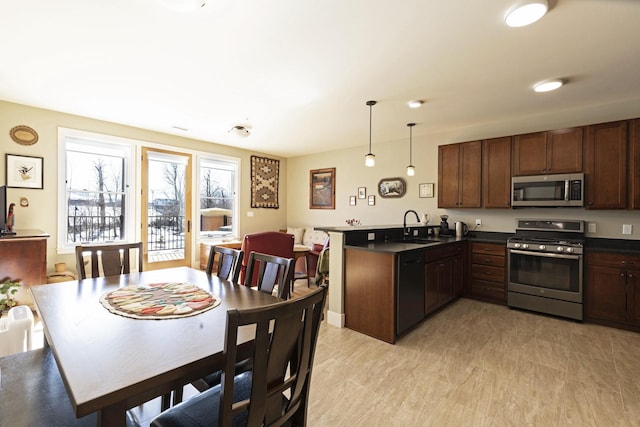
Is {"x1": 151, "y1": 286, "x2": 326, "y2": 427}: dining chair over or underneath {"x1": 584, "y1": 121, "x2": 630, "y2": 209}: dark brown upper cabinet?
underneath

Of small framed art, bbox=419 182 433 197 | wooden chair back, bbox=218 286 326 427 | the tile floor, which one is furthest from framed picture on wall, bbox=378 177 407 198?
wooden chair back, bbox=218 286 326 427

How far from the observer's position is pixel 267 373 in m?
1.02

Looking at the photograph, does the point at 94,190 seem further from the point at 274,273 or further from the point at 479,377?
the point at 479,377

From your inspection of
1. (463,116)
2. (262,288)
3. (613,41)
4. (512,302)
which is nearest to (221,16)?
(262,288)

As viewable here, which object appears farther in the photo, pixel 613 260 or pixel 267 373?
pixel 613 260

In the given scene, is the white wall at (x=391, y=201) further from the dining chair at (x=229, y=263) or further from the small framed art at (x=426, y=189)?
the dining chair at (x=229, y=263)

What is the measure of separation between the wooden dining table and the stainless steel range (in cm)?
346

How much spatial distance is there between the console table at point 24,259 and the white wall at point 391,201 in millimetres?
4441

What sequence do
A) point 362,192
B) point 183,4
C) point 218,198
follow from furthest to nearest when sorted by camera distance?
point 218,198, point 362,192, point 183,4

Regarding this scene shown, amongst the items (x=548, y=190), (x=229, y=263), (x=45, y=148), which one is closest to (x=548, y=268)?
(x=548, y=190)

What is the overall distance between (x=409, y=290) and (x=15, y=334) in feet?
10.3

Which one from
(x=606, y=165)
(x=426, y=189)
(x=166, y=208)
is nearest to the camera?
(x=606, y=165)

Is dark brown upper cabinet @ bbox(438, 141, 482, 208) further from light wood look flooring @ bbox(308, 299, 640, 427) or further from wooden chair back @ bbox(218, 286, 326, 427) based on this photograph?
wooden chair back @ bbox(218, 286, 326, 427)

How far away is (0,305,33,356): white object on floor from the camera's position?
6.30 feet
